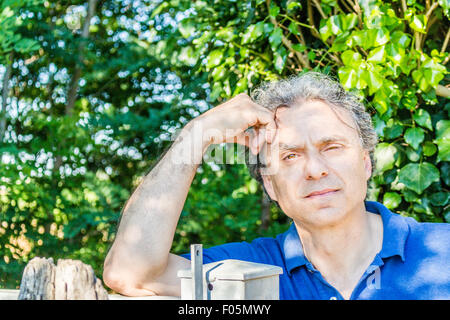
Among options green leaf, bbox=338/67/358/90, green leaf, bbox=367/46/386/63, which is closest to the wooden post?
green leaf, bbox=338/67/358/90

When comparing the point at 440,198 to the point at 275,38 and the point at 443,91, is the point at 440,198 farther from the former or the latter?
the point at 275,38

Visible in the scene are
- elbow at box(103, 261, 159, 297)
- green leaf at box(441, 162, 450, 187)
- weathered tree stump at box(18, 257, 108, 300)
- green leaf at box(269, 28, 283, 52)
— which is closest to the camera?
weathered tree stump at box(18, 257, 108, 300)

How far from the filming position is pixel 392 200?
7.81 feet

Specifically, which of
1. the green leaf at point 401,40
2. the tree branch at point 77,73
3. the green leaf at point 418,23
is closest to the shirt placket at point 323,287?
the green leaf at point 401,40

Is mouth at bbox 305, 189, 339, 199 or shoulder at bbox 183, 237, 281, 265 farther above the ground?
mouth at bbox 305, 189, 339, 199

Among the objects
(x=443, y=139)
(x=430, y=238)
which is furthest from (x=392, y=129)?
(x=430, y=238)

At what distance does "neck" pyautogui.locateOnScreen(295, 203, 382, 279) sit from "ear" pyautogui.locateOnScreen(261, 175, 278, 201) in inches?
8.1

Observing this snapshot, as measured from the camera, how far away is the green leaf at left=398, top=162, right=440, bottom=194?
2.28m

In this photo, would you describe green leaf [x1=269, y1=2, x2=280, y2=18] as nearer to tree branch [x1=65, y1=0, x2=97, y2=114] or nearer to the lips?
the lips

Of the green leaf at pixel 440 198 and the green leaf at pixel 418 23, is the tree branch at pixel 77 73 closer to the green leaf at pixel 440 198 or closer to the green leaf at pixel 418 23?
the green leaf at pixel 418 23

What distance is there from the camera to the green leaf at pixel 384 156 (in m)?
2.32

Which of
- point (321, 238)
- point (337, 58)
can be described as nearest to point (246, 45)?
point (337, 58)

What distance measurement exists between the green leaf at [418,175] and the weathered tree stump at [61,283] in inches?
70.1
